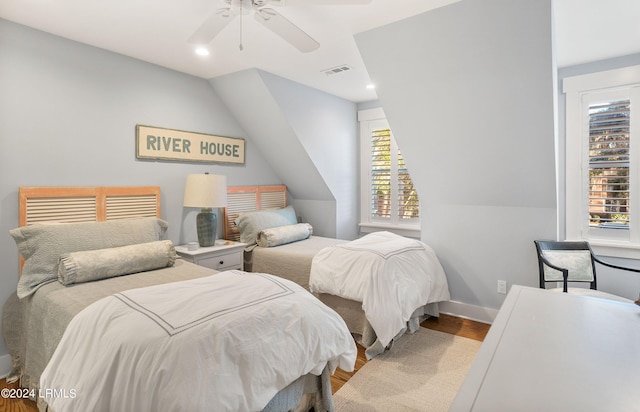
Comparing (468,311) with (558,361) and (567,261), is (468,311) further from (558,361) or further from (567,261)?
(558,361)

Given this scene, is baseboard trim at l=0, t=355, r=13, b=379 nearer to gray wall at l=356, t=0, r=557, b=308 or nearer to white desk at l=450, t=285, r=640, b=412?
white desk at l=450, t=285, r=640, b=412

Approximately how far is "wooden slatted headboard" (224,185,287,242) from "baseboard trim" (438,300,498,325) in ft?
7.87

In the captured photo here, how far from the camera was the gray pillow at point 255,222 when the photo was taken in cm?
393

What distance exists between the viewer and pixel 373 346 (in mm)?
2699

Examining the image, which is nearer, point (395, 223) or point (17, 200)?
point (17, 200)

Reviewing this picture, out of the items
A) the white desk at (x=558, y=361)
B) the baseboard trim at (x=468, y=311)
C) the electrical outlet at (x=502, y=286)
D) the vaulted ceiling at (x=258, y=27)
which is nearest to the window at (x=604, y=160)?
the vaulted ceiling at (x=258, y=27)

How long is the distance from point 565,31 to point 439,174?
143 cm

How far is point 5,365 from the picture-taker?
8.21 feet

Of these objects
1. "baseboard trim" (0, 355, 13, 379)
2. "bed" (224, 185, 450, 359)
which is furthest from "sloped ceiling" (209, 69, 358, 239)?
"baseboard trim" (0, 355, 13, 379)

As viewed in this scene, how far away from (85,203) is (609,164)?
4591mm

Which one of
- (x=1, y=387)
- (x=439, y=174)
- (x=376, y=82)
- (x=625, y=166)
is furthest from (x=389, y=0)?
(x=1, y=387)

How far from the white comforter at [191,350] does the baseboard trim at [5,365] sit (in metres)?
1.41

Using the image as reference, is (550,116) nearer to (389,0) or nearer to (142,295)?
(389,0)

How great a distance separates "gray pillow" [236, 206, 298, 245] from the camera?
393cm
